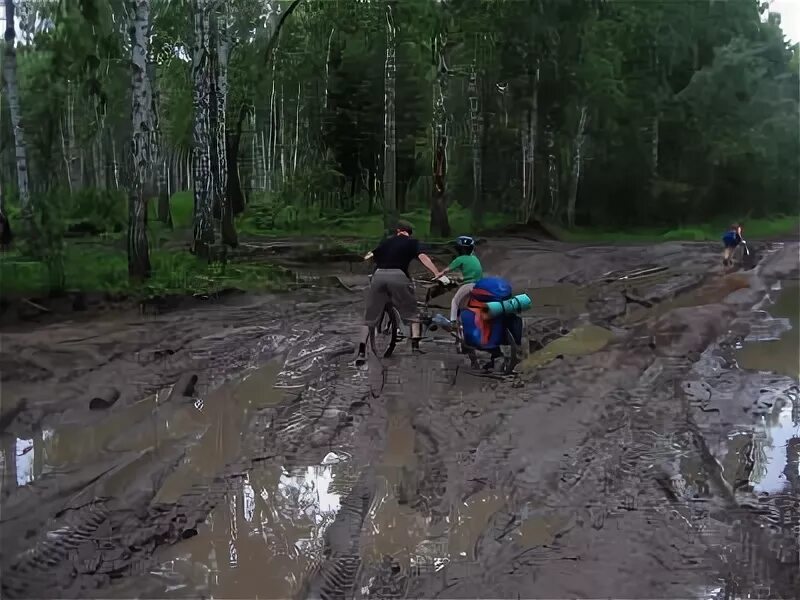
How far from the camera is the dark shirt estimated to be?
10.7 ft

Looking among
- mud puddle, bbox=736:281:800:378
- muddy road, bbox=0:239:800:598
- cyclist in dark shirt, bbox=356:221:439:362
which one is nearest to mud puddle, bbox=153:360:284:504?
muddy road, bbox=0:239:800:598

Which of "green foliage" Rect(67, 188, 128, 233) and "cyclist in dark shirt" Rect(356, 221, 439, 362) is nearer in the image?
"green foliage" Rect(67, 188, 128, 233)

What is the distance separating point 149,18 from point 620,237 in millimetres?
2701

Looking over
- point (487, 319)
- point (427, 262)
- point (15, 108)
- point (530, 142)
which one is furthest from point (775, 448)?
point (15, 108)

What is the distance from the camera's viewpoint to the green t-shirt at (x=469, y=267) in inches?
131

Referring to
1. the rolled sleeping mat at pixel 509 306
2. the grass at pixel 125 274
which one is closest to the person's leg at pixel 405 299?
the rolled sleeping mat at pixel 509 306

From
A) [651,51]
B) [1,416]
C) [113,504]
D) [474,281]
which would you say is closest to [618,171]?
[651,51]

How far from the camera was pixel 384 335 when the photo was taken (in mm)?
3361

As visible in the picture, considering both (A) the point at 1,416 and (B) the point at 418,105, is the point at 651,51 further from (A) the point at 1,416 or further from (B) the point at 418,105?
(A) the point at 1,416

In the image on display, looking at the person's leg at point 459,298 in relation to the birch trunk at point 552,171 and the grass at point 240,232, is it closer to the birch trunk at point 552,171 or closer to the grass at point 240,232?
the grass at point 240,232

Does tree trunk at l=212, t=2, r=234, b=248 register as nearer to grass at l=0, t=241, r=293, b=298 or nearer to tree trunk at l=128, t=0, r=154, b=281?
grass at l=0, t=241, r=293, b=298

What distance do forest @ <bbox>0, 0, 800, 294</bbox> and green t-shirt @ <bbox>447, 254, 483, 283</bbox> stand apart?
7.0 inches

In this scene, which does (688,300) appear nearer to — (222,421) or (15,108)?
(222,421)

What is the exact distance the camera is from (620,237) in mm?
3535
